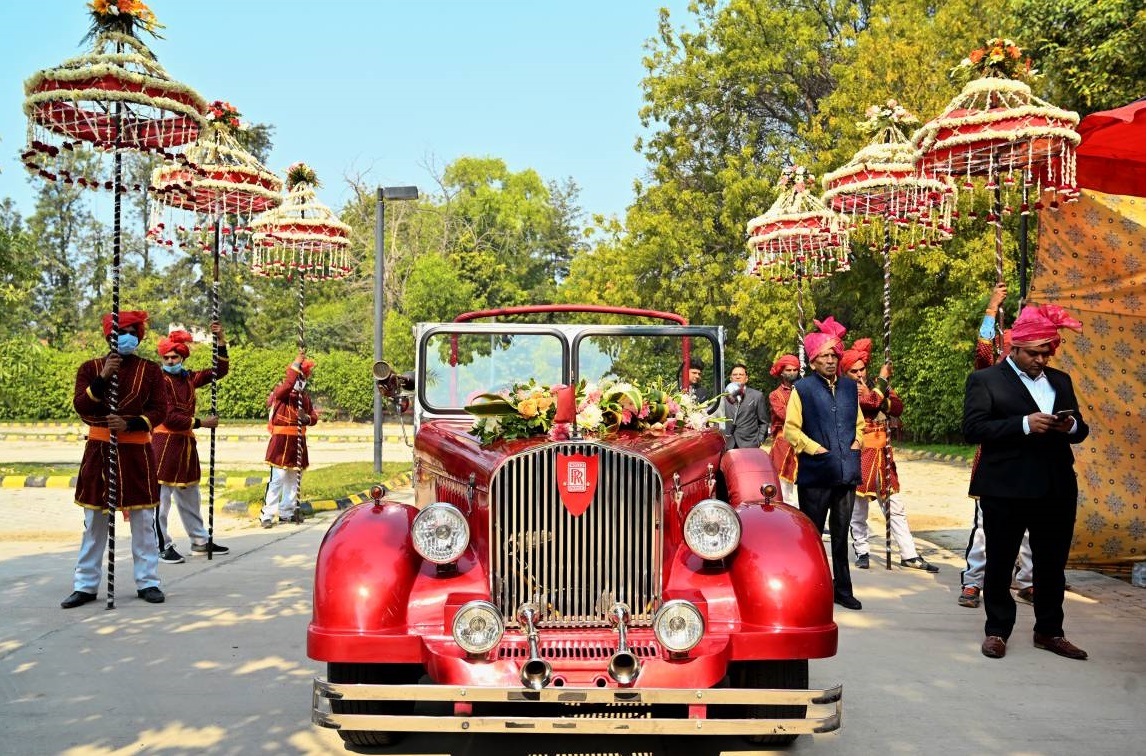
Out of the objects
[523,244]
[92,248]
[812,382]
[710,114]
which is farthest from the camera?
[523,244]

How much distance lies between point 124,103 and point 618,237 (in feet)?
77.4

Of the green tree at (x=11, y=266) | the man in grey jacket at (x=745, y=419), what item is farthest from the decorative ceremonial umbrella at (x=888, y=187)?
the green tree at (x=11, y=266)

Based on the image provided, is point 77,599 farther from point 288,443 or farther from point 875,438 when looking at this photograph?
point 875,438

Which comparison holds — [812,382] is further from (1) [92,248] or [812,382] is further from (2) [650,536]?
(1) [92,248]

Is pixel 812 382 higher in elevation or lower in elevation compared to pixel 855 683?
higher

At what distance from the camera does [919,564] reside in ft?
29.0

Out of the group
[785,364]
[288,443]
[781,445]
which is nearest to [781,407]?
[785,364]

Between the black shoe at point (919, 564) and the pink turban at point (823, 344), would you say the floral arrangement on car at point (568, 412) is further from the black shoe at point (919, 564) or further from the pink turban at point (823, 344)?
the black shoe at point (919, 564)

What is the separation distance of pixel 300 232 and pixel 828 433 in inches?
276

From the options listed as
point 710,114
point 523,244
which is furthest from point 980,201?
point 523,244

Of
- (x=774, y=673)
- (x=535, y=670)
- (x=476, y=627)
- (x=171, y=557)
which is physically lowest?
(x=171, y=557)

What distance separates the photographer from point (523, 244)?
60375 millimetres

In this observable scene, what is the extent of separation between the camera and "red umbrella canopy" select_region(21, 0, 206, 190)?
6824 millimetres

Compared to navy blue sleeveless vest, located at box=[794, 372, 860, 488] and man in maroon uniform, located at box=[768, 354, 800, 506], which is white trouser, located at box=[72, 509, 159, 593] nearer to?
navy blue sleeveless vest, located at box=[794, 372, 860, 488]
